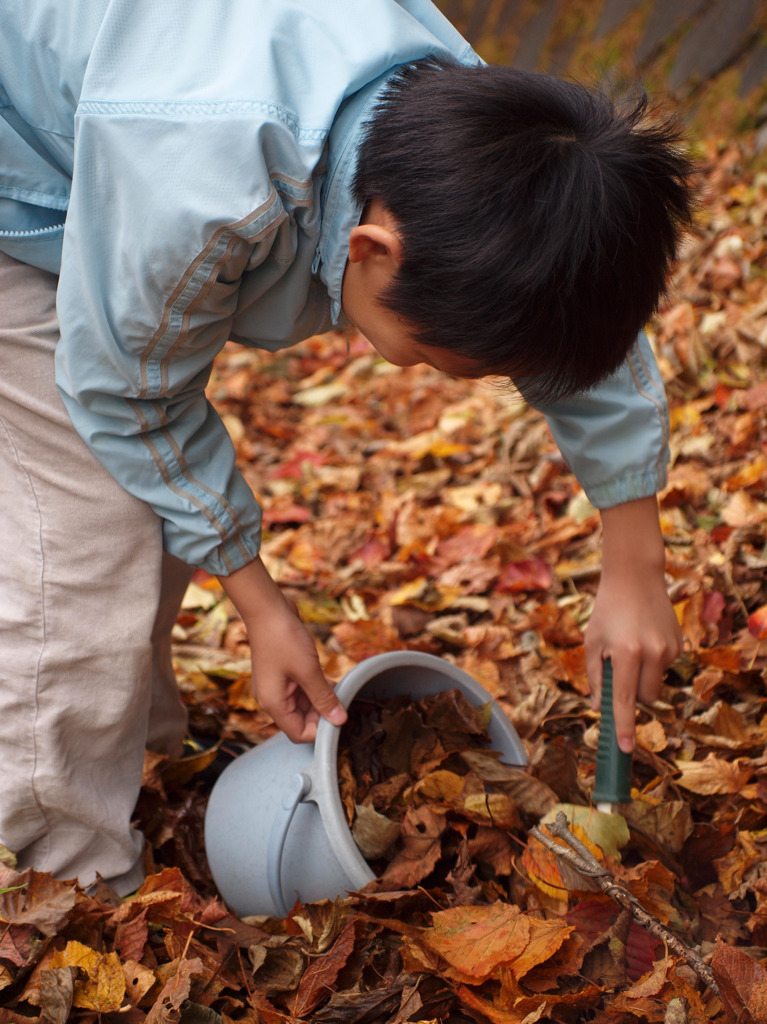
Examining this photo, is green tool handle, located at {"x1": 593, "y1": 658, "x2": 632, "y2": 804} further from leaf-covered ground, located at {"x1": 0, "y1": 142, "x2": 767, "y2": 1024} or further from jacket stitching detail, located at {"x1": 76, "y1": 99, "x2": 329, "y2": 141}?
jacket stitching detail, located at {"x1": 76, "y1": 99, "x2": 329, "y2": 141}

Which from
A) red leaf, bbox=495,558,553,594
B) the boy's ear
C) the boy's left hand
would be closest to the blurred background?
red leaf, bbox=495,558,553,594

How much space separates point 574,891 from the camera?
107cm

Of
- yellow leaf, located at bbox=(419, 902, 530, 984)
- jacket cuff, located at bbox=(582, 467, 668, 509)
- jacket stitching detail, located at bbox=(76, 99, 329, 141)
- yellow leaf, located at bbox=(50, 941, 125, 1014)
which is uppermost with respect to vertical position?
jacket stitching detail, located at bbox=(76, 99, 329, 141)

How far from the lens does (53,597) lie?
116 centimetres

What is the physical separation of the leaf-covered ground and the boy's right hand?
0.19 m

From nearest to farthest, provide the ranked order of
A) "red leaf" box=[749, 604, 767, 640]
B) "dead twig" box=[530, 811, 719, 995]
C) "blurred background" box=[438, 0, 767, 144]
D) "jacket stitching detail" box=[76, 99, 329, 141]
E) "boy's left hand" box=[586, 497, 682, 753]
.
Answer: "jacket stitching detail" box=[76, 99, 329, 141] < "dead twig" box=[530, 811, 719, 995] < "boy's left hand" box=[586, 497, 682, 753] < "red leaf" box=[749, 604, 767, 640] < "blurred background" box=[438, 0, 767, 144]

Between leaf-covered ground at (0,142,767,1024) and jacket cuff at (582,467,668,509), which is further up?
jacket cuff at (582,467,668,509)

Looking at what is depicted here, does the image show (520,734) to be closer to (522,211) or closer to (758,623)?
(758,623)

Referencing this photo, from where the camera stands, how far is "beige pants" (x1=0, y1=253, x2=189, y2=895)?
116cm

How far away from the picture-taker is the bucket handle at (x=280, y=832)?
3.71ft

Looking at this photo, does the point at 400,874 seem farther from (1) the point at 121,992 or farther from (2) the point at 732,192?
(2) the point at 732,192

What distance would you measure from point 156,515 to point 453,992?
0.67 metres

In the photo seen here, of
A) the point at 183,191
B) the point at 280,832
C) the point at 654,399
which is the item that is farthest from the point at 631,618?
the point at 183,191

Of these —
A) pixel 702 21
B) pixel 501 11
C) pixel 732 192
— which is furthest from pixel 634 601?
pixel 501 11
